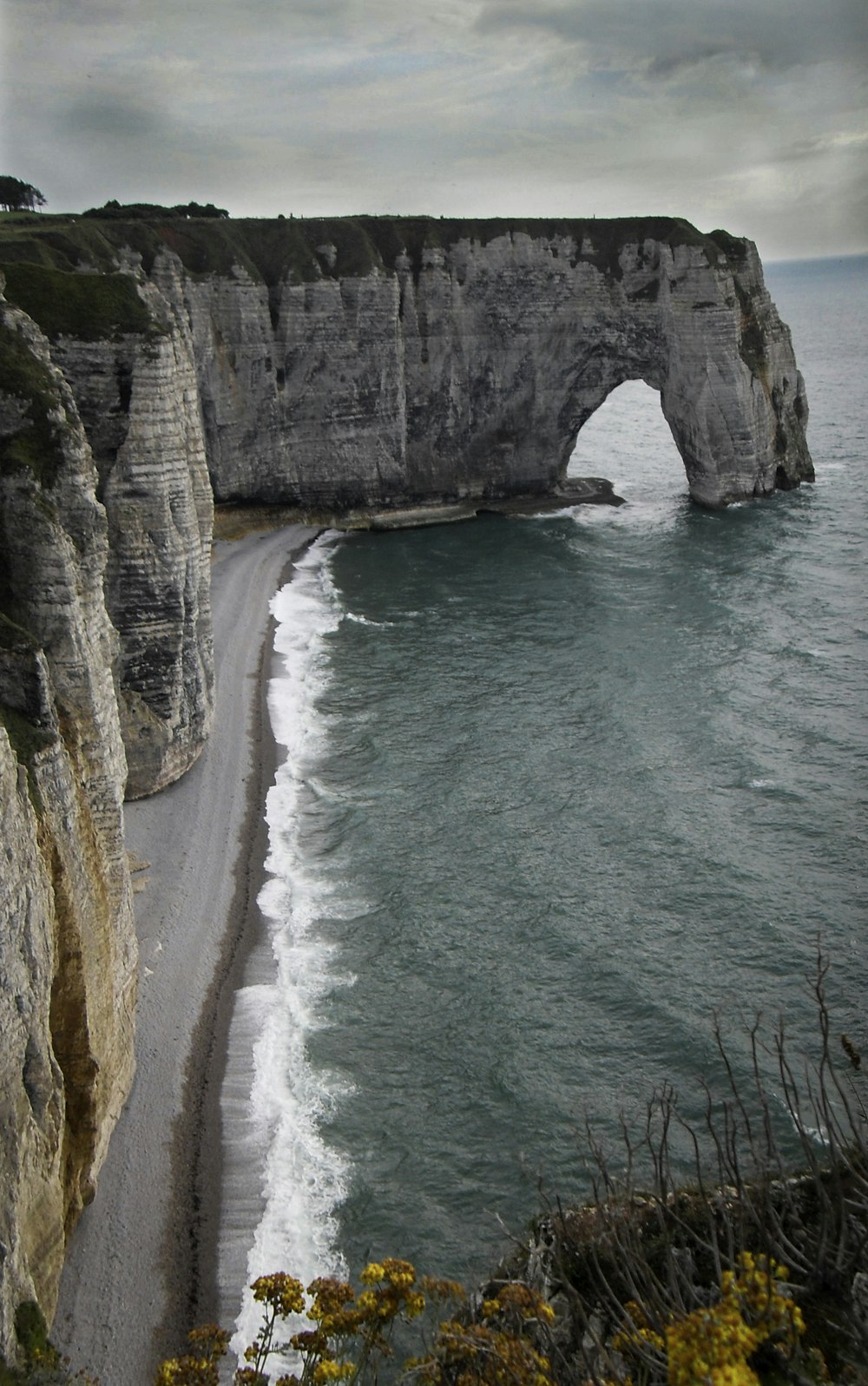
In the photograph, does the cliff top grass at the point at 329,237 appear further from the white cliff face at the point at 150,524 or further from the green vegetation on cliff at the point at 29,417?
the green vegetation on cliff at the point at 29,417

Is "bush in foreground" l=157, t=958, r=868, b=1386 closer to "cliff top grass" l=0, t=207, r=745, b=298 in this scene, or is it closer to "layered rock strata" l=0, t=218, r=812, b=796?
"layered rock strata" l=0, t=218, r=812, b=796

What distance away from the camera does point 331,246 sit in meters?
73.8

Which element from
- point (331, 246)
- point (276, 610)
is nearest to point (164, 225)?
point (331, 246)

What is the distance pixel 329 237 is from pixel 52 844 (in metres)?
63.4

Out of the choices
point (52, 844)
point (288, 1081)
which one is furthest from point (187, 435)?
Result: point (288, 1081)

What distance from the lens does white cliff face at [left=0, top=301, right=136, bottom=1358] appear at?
56.3ft

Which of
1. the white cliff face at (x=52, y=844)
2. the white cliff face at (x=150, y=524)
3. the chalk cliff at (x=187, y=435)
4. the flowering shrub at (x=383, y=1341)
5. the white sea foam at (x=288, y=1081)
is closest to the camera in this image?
the flowering shrub at (x=383, y=1341)

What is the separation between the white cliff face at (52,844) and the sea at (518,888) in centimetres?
399

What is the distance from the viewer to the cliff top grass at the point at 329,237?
6900 cm

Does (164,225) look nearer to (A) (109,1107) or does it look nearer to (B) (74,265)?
(B) (74,265)

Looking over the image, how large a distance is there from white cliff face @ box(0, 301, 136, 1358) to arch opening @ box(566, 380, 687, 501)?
210ft

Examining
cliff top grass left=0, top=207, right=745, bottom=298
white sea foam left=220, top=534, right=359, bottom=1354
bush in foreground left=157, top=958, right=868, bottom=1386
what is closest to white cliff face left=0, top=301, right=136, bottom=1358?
white sea foam left=220, top=534, right=359, bottom=1354

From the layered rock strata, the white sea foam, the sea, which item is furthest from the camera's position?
the layered rock strata

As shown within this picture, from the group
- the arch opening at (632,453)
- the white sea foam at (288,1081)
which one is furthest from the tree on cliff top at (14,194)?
the white sea foam at (288,1081)
